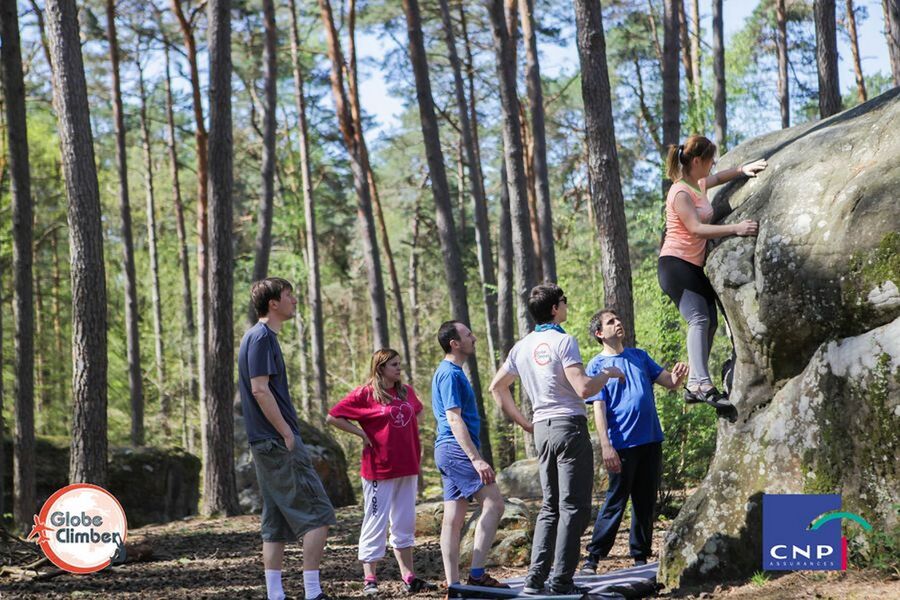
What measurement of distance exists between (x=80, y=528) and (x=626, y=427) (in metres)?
4.59

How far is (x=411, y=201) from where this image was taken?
33.4 m

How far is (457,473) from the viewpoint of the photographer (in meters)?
6.25

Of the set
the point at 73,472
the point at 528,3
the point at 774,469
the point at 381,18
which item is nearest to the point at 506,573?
the point at 774,469

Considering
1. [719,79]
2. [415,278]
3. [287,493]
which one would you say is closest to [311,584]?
[287,493]

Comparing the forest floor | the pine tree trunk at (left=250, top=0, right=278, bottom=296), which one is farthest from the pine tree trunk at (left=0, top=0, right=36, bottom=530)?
the pine tree trunk at (left=250, top=0, right=278, bottom=296)

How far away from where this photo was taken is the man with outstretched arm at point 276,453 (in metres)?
5.86

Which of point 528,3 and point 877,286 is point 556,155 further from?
point 877,286

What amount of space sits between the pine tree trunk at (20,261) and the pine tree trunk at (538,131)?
9.16 metres

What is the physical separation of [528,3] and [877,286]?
15239 mm

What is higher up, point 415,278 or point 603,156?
point 415,278

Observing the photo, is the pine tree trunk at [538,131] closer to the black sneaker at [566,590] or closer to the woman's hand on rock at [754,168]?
the woman's hand on rock at [754,168]

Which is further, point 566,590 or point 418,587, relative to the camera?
point 418,587

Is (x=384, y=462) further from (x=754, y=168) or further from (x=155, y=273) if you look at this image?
(x=155, y=273)

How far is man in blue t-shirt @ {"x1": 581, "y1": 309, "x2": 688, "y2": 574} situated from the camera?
6.48 meters
